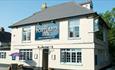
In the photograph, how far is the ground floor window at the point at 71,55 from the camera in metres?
21.7

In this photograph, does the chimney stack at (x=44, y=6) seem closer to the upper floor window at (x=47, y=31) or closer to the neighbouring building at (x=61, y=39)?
the neighbouring building at (x=61, y=39)

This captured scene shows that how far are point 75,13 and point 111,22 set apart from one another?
65.9 feet

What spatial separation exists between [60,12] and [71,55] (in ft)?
20.2

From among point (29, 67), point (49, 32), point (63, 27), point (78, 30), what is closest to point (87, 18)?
point (78, 30)

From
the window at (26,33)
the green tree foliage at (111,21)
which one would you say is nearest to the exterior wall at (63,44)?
the window at (26,33)

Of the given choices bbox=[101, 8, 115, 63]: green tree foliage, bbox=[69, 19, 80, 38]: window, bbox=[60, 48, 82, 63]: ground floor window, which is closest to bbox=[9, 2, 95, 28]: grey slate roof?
bbox=[69, 19, 80, 38]: window

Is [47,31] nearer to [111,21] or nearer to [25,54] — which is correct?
[25,54]

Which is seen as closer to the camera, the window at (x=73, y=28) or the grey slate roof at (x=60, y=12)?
the window at (x=73, y=28)

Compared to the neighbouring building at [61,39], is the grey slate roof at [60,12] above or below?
above

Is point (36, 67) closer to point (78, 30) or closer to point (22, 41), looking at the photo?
point (22, 41)

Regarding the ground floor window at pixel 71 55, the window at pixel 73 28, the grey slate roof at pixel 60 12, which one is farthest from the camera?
the grey slate roof at pixel 60 12

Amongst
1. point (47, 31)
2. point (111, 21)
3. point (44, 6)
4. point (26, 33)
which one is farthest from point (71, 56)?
point (111, 21)

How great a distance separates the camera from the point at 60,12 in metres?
25.3

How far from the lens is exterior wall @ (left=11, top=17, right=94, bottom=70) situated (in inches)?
828
